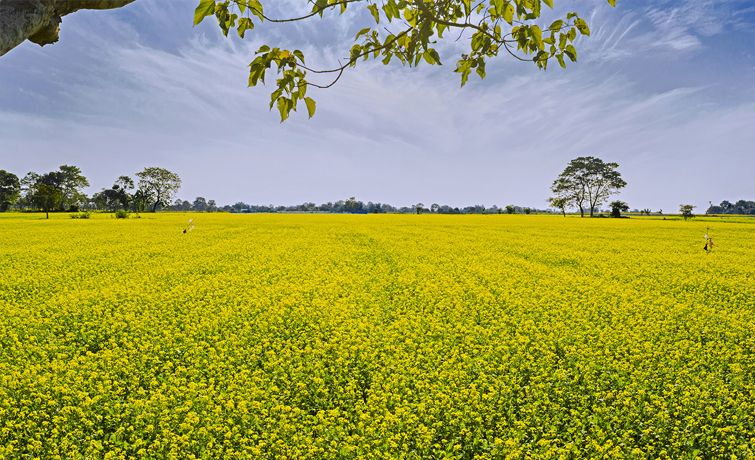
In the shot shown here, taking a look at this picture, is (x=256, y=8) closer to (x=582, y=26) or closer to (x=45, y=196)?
(x=582, y=26)

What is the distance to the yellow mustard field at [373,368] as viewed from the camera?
3.95 m

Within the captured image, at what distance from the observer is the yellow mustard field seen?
395 cm

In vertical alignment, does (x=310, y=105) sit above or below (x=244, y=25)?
below

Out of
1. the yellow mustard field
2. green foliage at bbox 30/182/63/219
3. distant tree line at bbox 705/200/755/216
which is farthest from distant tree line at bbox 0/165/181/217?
distant tree line at bbox 705/200/755/216

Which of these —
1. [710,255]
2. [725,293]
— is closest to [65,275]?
[725,293]

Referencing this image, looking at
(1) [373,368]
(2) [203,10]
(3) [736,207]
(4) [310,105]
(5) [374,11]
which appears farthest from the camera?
(3) [736,207]

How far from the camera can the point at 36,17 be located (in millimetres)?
1112

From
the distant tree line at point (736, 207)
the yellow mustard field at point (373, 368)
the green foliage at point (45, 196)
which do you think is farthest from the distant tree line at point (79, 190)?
the distant tree line at point (736, 207)

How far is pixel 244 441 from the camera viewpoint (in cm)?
389

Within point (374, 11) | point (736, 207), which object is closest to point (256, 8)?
point (374, 11)

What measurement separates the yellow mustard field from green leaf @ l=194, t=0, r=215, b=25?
401 cm

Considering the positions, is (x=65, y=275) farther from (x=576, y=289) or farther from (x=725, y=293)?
(x=725, y=293)

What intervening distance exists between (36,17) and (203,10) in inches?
22.3

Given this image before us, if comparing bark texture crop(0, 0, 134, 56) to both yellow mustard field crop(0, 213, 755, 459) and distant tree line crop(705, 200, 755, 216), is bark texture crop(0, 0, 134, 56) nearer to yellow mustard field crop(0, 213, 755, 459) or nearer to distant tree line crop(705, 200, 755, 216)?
yellow mustard field crop(0, 213, 755, 459)
